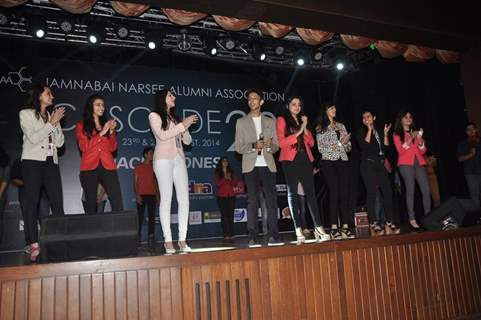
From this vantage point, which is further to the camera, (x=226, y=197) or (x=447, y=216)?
(x=226, y=197)

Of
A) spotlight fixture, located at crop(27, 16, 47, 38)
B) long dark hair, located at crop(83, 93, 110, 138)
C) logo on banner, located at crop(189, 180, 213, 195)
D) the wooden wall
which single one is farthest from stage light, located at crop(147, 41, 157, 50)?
the wooden wall

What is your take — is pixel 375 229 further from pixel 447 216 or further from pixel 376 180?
pixel 447 216

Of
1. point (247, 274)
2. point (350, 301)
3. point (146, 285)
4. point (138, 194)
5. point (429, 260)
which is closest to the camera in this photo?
point (146, 285)

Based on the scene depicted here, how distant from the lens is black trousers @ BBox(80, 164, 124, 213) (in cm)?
354

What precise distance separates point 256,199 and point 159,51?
4.47 meters

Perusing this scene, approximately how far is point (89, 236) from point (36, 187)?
882 mm

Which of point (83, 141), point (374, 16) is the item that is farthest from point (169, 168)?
point (374, 16)

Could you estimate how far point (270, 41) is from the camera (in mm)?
7398

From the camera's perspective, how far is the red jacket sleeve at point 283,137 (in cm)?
380

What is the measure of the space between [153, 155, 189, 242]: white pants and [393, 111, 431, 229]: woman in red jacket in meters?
2.75

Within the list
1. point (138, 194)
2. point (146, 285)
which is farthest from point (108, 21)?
point (146, 285)

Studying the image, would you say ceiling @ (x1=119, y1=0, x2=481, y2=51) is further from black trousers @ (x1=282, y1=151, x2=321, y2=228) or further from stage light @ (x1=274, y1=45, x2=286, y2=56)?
stage light @ (x1=274, y1=45, x2=286, y2=56)

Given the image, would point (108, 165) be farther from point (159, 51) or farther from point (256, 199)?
point (159, 51)

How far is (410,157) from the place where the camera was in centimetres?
479
